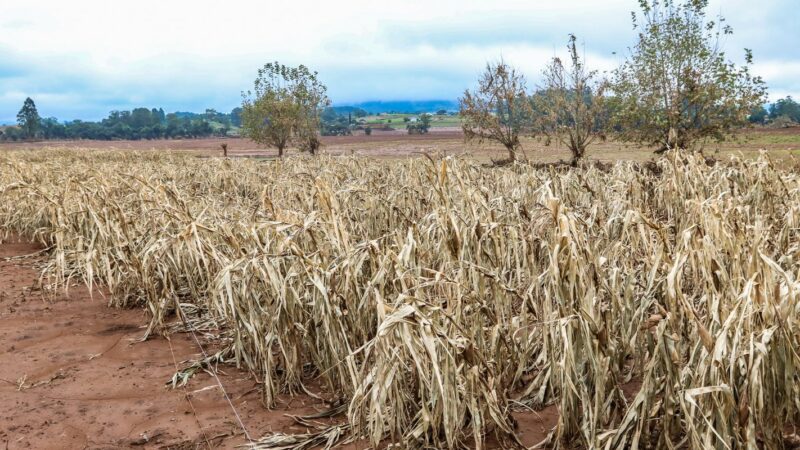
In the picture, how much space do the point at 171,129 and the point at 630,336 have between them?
112 metres

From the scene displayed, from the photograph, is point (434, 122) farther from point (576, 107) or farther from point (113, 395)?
point (113, 395)

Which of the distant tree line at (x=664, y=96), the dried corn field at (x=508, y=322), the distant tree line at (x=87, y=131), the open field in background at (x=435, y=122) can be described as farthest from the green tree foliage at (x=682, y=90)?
the distant tree line at (x=87, y=131)

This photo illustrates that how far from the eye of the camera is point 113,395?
14.1ft

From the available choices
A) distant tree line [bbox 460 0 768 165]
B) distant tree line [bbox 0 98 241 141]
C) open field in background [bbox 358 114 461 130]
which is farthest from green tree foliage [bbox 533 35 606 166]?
distant tree line [bbox 0 98 241 141]

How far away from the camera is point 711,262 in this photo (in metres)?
3.33

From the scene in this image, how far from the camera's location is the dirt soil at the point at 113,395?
3.70 metres

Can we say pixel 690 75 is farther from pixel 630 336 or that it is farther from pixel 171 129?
pixel 171 129

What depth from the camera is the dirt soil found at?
12.1ft

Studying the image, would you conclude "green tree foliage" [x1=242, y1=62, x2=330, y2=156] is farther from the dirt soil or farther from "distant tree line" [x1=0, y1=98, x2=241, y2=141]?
"distant tree line" [x1=0, y1=98, x2=241, y2=141]

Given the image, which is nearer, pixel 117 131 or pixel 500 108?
pixel 500 108

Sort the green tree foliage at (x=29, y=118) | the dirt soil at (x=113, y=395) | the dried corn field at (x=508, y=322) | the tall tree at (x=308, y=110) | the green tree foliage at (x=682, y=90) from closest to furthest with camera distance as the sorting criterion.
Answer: the dried corn field at (x=508, y=322) → the dirt soil at (x=113, y=395) → the green tree foliage at (x=682, y=90) → the tall tree at (x=308, y=110) → the green tree foliage at (x=29, y=118)

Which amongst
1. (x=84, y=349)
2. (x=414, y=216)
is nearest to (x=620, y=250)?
(x=414, y=216)

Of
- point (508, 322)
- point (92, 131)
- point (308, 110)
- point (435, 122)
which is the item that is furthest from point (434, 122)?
point (508, 322)

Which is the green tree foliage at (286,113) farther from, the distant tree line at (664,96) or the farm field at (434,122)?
the farm field at (434,122)
